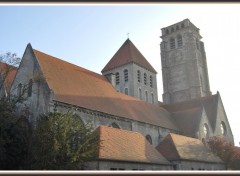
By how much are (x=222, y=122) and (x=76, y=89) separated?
72.3 ft

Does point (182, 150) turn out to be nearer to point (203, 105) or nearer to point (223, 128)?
point (203, 105)

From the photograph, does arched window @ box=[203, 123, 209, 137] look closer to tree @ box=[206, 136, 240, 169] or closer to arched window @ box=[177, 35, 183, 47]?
tree @ box=[206, 136, 240, 169]

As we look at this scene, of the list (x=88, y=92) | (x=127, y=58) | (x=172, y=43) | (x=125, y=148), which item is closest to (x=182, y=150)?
(x=125, y=148)

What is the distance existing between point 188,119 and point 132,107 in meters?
8.19

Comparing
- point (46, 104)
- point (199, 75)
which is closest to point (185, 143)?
point (46, 104)

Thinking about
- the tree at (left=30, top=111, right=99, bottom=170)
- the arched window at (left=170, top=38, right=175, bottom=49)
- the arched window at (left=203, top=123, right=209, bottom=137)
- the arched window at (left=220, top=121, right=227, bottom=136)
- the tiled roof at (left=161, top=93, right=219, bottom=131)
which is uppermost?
the arched window at (left=170, top=38, right=175, bottom=49)

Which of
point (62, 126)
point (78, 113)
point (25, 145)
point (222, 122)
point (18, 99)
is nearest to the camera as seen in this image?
point (62, 126)

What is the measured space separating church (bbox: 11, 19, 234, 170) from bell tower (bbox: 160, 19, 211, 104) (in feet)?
0.50

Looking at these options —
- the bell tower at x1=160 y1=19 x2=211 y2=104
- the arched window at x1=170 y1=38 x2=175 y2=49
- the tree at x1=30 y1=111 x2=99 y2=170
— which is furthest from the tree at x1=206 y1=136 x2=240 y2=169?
the arched window at x1=170 y1=38 x2=175 y2=49

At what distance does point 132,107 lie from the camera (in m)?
31.8

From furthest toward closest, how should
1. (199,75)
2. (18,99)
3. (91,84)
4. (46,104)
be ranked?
1. (199,75)
2. (91,84)
3. (46,104)
4. (18,99)

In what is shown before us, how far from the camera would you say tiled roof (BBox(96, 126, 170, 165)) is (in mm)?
19739

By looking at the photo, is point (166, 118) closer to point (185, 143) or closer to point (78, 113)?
point (185, 143)

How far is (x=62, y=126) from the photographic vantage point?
18156 mm
